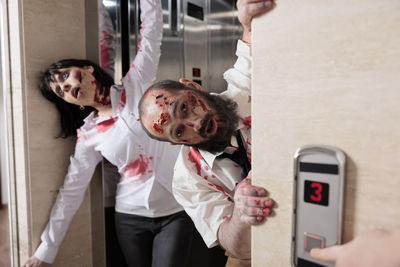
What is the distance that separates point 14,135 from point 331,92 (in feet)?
5.43

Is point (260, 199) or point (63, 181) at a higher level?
point (260, 199)

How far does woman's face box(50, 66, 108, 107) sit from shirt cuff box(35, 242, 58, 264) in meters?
0.82

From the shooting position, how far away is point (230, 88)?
1038 mm

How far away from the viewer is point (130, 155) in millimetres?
1369

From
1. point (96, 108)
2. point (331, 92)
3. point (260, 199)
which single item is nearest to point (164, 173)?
point (96, 108)

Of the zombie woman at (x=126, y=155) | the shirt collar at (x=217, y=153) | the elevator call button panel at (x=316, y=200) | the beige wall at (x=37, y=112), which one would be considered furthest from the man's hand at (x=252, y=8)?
the beige wall at (x=37, y=112)

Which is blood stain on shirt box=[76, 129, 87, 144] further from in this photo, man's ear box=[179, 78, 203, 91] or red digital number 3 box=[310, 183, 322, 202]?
red digital number 3 box=[310, 183, 322, 202]

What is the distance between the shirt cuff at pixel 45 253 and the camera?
153 centimetres

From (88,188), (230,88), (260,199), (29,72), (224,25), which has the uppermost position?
(224,25)

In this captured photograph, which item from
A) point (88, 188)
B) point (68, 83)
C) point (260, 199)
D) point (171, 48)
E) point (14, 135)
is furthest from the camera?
point (88, 188)

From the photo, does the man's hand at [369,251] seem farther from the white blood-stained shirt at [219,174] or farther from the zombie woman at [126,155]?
the zombie woman at [126,155]

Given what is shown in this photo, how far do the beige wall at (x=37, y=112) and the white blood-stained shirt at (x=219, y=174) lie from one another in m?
0.90

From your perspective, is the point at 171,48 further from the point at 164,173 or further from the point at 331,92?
the point at 331,92

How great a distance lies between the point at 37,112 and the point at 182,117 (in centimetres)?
101
